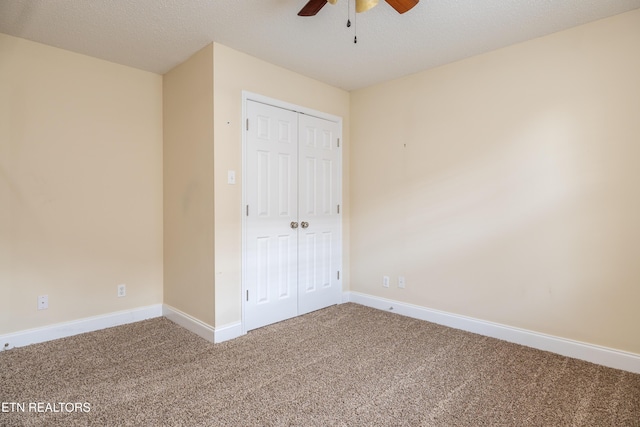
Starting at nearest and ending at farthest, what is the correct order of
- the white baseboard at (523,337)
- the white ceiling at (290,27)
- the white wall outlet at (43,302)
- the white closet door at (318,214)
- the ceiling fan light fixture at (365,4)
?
the ceiling fan light fixture at (365,4) < the white ceiling at (290,27) < the white baseboard at (523,337) < the white wall outlet at (43,302) < the white closet door at (318,214)

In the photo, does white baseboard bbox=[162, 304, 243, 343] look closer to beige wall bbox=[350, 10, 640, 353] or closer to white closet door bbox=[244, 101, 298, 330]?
white closet door bbox=[244, 101, 298, 330]

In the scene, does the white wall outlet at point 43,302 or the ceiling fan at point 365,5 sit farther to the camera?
the white wall outlet at point 43,302

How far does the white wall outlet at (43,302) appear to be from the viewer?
2.78 meters

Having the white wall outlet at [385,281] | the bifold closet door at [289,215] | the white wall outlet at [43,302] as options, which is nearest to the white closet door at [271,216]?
the bifold closet door at [289,215]

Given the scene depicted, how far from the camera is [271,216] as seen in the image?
10.5ft

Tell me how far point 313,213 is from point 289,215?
35 cm

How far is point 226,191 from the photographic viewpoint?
286 centimetres

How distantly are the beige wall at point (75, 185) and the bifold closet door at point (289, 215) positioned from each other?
3.78 ft

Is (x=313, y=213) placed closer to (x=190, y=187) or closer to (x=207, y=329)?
(x=190, y=187)

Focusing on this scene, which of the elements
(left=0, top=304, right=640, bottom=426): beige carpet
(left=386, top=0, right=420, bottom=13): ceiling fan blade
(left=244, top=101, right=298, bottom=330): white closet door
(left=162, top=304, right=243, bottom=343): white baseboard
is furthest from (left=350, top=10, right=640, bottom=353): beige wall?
(left=162, top=304, right=243, bottom=343): white baseboard

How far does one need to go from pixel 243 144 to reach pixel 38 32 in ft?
5.70

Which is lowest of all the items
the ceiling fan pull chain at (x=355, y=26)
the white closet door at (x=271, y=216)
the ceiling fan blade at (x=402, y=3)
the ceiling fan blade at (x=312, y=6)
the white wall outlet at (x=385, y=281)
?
the white wall outlet at (x=385, y=281)

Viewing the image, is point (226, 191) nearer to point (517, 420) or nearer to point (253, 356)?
point (253, 356)

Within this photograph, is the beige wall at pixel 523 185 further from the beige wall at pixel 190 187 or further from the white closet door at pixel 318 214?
the beige wall at pixel 190 187
